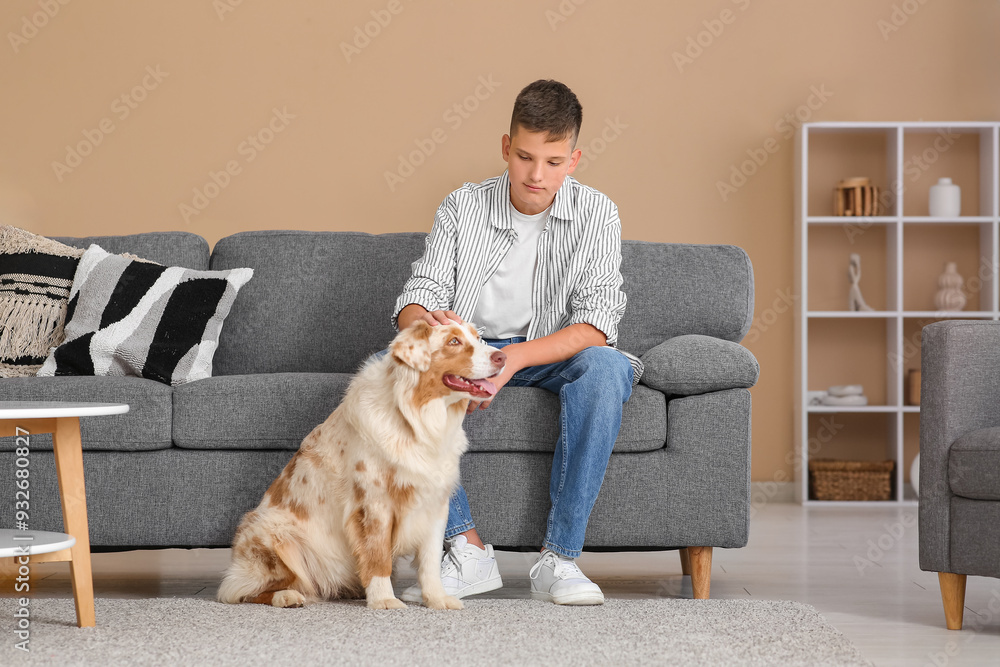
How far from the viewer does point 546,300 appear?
7.72 ft

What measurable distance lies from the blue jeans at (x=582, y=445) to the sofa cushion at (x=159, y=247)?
4.47 ft

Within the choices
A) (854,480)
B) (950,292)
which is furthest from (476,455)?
(950,292)

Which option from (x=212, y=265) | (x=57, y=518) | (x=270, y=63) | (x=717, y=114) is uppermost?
(x=270, y=63)

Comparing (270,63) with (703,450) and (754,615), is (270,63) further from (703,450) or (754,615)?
(754,615)

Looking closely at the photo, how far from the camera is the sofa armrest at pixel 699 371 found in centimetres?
217

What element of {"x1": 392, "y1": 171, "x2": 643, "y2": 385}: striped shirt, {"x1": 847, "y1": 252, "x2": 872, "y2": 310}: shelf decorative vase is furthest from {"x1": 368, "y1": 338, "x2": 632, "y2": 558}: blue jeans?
{"x1": 847, "y1": 252, "x2": 872, "y2": 310}: shelf decorative vase

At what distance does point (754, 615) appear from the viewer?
6.34ft

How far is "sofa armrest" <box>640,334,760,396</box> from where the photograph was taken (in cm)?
217

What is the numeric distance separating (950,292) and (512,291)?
A: 270cm

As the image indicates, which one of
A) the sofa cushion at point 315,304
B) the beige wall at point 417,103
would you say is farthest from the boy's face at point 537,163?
the beige wall at point 417,103

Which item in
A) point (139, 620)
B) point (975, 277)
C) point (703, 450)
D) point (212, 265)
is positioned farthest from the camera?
point (975, 277)

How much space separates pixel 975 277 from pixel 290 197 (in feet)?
10.8

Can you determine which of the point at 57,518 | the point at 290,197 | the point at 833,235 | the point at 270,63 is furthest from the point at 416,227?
the point at 57,518

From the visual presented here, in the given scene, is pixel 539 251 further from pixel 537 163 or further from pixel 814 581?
pixel 814 581
